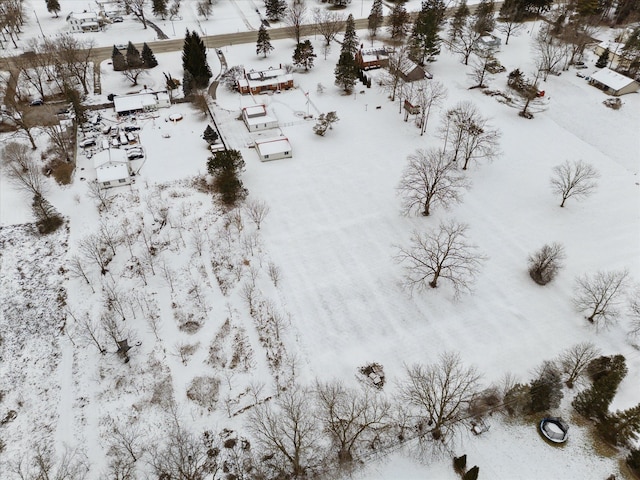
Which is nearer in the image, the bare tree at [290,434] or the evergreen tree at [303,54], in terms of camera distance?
the bare tree at [290,434]

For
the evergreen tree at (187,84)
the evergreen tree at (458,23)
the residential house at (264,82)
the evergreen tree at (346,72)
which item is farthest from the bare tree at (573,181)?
the evergreen tree at (187,84)

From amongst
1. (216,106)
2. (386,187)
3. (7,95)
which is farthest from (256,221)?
(7,95)

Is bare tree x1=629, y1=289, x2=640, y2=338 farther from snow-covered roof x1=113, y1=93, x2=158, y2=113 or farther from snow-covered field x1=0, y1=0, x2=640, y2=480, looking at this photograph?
snow-covered roof x1=113, y1=93, x2=158, y2=113

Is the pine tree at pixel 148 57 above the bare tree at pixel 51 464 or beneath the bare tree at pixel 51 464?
above

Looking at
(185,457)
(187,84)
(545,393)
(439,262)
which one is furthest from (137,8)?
(545,393)

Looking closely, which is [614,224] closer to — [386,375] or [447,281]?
[447,281]

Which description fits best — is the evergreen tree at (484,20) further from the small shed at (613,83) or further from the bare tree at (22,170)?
the bare tree at (22,170)

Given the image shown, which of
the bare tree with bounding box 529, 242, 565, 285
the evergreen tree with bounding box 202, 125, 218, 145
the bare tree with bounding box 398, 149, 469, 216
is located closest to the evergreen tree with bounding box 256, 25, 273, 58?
the evergreen tree with bounding box 202, 125, 218, 145
